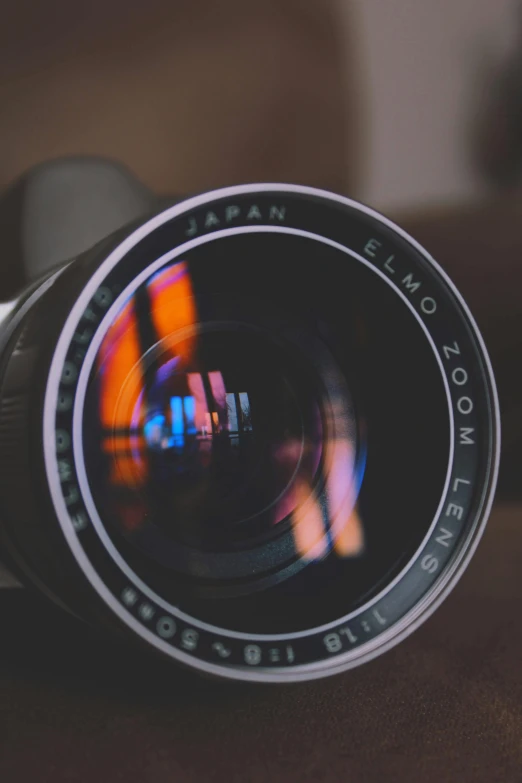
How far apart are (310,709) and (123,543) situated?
0.29 ft

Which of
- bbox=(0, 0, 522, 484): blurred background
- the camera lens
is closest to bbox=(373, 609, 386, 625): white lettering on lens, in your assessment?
the camera lens

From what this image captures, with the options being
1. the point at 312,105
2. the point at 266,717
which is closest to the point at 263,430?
the point at 266,717

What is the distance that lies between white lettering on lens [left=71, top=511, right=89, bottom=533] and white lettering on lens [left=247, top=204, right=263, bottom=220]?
122mm

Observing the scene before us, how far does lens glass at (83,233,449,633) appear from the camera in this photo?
0.33m

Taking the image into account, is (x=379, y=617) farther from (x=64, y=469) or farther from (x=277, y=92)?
(x=277, y=92)

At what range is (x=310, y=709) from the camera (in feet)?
1.05

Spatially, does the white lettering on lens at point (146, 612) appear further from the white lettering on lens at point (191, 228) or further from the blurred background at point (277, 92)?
the blurred background at point (277, 92)

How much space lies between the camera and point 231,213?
323mm

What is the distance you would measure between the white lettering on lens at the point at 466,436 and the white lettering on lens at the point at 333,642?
0.29ft

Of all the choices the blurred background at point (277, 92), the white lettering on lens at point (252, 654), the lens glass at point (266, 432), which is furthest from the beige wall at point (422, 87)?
the white lettering on lens at point (252, 654)

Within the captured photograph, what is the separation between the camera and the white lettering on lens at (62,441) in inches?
11.3

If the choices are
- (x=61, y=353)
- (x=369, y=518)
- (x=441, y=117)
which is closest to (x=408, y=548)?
(x=369, y=518)

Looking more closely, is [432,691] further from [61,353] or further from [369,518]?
[61,353]

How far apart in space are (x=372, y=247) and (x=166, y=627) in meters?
0.16
